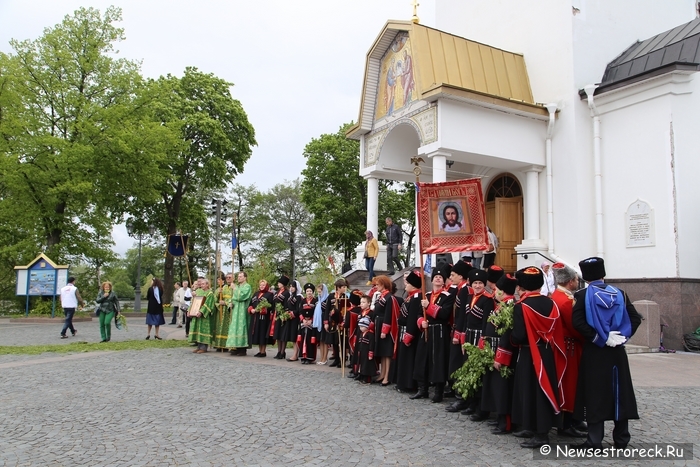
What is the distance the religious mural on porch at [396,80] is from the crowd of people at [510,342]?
8.71 metres

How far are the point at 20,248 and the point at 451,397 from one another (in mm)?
22475

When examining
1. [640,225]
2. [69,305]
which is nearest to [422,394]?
[640,225]

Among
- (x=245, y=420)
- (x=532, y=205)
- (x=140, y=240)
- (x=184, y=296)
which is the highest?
(x=532, y=205)

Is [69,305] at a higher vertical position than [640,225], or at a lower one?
lower

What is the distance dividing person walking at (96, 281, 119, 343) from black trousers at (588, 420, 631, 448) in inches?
474

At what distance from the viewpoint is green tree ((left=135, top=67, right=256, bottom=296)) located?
104ft

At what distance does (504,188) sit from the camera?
1900 centimetres

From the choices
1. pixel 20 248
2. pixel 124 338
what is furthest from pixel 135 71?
pixel 124 338

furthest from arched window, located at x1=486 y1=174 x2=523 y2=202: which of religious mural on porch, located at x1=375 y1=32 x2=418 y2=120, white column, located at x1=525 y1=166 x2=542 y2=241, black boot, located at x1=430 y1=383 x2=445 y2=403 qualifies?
black boot, located at x1=430 y1=383 x2=445 y2=403

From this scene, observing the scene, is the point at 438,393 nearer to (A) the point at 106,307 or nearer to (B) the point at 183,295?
(A) the point at 106,307

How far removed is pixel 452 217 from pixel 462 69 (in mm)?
9694

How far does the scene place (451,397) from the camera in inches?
322

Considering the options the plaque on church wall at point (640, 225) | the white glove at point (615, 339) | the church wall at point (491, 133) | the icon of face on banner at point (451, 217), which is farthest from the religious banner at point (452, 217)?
the plaque on church wall at point (640, 225)

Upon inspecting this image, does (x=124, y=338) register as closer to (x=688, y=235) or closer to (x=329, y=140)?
(x=688, y=235)
